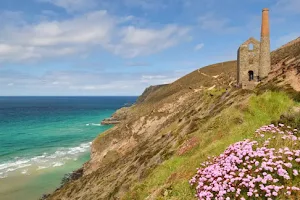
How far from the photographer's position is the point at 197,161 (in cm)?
Result: 1387

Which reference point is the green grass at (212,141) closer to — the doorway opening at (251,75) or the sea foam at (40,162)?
the doorway opening at (251,75)

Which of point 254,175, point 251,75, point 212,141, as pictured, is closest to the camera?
point 254,175

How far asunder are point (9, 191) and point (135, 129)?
2542 cm

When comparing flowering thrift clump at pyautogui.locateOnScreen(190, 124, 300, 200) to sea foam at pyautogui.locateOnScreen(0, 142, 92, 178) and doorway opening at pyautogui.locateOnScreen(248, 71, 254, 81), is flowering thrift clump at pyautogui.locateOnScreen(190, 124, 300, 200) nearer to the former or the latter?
doorway opening at pyautogui.locateOnScreen(248, 71, 254, 81)

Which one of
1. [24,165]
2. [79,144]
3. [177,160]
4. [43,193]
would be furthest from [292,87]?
[79,144]

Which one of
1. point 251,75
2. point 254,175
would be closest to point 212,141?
point 254,175

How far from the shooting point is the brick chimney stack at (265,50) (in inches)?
1442

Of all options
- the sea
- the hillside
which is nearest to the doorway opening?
the hillside

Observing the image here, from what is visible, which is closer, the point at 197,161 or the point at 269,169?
the point at 269,169

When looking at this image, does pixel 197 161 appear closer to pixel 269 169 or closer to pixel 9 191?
pixel 269 169

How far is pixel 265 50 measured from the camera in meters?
36.6

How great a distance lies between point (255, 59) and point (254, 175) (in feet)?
107

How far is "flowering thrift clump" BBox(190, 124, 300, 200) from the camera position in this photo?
787 cm

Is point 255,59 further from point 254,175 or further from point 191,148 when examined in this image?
point 254,175
